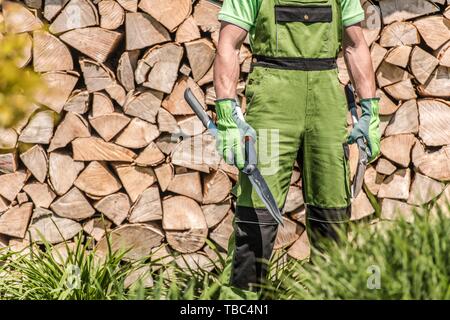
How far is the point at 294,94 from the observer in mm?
2967

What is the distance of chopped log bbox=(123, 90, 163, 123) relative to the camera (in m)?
3.76

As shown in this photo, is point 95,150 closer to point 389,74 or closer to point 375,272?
point 389,74

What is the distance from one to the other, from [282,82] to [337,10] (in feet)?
1.30

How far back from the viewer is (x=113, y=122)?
3766 mm

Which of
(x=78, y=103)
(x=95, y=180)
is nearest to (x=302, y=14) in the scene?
(x=78, y=103)

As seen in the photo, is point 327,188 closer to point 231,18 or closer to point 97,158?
point 231,18

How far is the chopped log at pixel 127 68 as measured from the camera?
3750 millimetres

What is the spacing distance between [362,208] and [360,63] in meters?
1.05

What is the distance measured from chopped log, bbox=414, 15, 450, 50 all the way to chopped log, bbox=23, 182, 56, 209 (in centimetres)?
206

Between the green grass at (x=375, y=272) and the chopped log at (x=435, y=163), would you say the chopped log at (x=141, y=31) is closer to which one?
the green grass at (x=375, y=272)

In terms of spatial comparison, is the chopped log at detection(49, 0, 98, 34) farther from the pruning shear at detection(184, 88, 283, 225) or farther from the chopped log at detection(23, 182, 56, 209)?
the pruning shear at detection(184, 88, 283, 225)

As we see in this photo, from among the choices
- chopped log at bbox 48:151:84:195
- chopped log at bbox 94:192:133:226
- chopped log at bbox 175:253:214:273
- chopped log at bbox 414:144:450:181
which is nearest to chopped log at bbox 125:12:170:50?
chopped log at bbox 48:151:84:195
